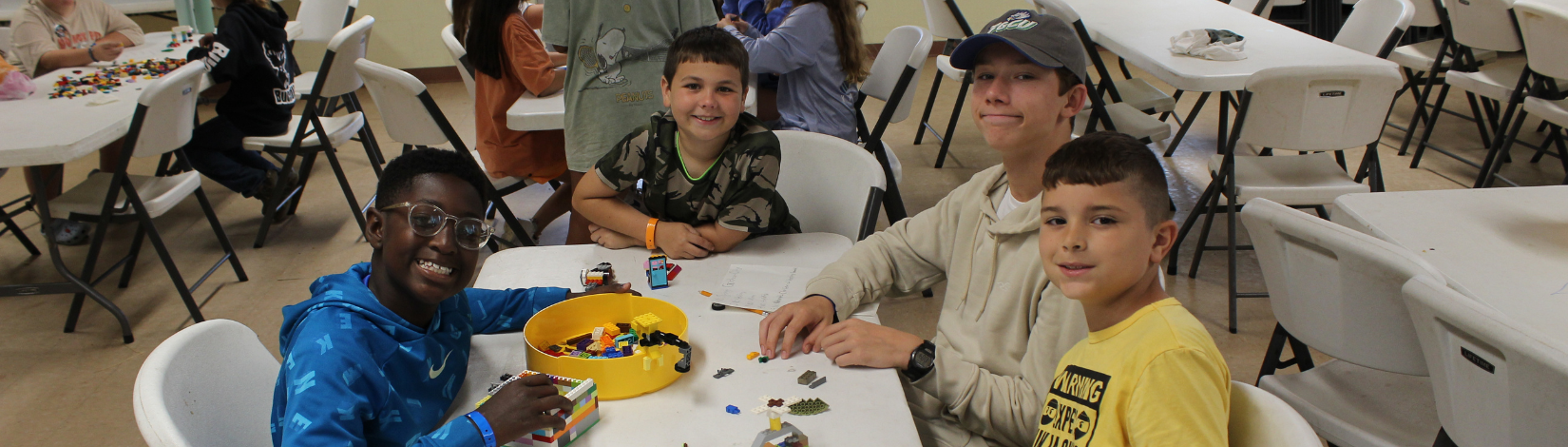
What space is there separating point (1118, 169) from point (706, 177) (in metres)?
0.97

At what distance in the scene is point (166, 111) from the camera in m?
2.76

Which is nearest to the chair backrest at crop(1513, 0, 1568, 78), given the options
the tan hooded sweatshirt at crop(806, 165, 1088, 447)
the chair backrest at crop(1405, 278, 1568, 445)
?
the chair backrest at crop(1405, 278, 1568, 445)

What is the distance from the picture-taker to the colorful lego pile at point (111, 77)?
119 inches

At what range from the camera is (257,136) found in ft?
11.7

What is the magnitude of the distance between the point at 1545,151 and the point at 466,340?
4.70 metres

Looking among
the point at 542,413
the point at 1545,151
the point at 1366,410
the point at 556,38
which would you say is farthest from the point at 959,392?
the point at 1545,151

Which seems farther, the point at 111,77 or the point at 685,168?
the point at 111,77

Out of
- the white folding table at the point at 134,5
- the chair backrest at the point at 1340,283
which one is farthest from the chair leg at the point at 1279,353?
the white folding table at the point at 134,5

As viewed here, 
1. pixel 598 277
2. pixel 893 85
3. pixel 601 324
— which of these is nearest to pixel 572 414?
pixel 601 324

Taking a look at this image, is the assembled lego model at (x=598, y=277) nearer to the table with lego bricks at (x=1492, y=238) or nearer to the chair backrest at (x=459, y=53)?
the table with lego bricks at (x=1492, y=238)

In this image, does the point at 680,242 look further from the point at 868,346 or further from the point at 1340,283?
the point at 1340,283

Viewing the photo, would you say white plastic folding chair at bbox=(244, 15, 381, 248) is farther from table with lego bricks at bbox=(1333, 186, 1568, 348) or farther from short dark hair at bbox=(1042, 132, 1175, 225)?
table with lego bricks at bbox=(1333, 186, 1568, 348)

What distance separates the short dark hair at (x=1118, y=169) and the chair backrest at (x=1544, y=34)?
2577 mm

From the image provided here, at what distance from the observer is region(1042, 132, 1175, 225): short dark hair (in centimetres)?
106
